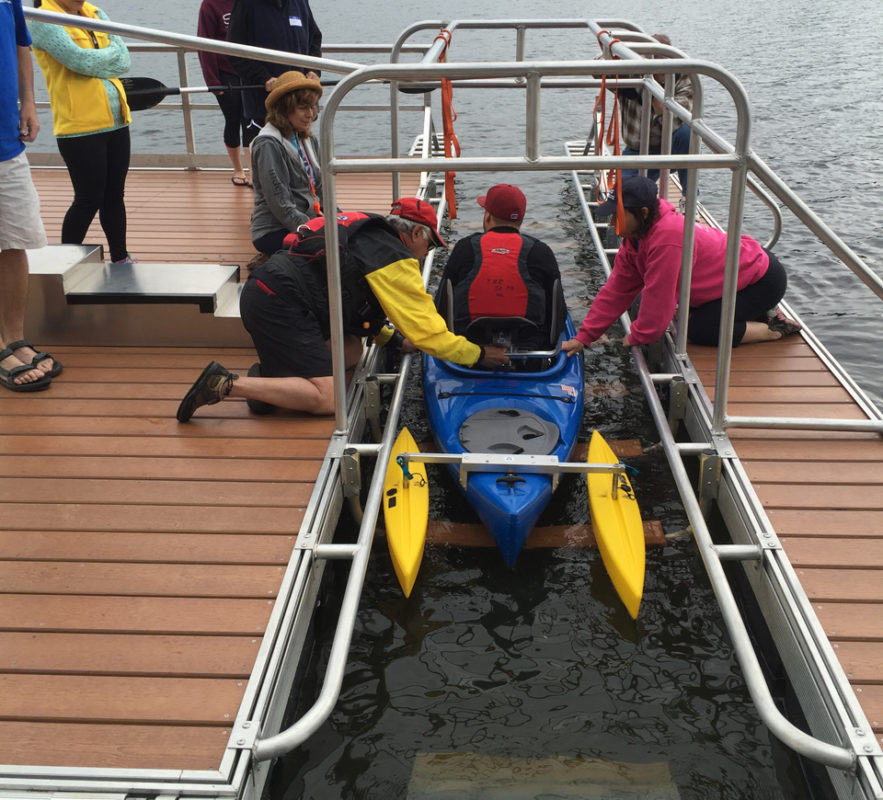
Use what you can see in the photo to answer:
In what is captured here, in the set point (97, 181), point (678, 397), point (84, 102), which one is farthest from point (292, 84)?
point (678, 397)

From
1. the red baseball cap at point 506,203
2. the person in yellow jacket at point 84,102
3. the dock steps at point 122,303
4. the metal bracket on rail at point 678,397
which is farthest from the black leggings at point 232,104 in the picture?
the metal bracket on rail at point 678,397

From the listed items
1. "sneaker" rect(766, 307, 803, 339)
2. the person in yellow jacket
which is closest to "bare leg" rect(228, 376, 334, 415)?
the person in yellow jacket

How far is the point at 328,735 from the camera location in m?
3.61

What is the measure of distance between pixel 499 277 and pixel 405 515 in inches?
60.1

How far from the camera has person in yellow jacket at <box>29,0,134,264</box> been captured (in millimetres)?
5414

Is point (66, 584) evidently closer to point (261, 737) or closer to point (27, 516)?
point (27, 516)

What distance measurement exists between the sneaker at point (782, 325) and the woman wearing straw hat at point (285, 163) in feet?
9.18

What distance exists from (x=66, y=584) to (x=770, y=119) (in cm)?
1493

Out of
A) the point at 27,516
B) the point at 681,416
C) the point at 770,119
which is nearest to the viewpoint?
the point at 27,516

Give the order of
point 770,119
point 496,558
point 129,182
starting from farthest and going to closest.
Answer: point 770,119, point 129,182, point 496,558

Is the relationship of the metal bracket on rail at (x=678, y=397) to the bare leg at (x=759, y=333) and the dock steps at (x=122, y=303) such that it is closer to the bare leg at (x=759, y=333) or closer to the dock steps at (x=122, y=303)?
the bare leg at (x=759, y=333)

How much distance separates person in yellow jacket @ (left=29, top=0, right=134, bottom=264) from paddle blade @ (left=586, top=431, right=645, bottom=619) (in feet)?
10.5

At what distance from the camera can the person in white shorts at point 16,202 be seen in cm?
424

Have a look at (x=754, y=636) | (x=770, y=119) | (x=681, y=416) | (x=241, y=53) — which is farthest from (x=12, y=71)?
(x=770, y=119)
